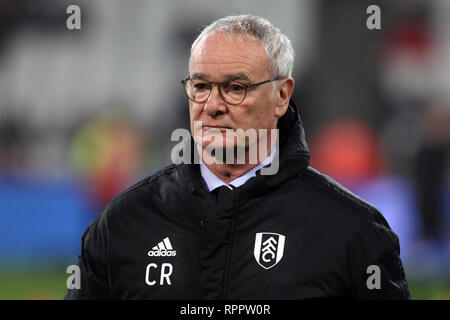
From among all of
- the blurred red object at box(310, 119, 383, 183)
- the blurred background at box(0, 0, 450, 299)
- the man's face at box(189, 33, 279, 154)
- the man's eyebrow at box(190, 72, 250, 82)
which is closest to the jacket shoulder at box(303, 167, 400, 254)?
the man's face at box(189, 33, 279, 154)

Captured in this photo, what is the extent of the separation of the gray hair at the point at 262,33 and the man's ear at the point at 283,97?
4cm

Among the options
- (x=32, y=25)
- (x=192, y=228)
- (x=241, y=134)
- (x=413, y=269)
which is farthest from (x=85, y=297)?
(x=32, y=25)

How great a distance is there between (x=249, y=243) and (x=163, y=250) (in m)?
0.23

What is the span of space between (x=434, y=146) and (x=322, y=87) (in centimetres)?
307

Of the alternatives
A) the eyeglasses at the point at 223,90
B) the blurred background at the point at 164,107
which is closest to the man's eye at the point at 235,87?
the eyeglasses at the point at 223,90

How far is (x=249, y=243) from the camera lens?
238cm

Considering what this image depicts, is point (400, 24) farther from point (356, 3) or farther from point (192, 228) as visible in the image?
point (192, 228)

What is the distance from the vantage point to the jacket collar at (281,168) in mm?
2418

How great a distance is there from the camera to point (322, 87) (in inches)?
486

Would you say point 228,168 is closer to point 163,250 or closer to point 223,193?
point 223,193

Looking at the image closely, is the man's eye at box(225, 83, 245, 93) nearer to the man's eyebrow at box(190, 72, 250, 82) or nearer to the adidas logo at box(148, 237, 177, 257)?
the man's eyebrow at box(190, 72, 250, 82)

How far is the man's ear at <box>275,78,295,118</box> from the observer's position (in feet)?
8.42

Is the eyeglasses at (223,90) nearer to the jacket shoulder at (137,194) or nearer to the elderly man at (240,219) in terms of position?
the elderly man at (240,219)

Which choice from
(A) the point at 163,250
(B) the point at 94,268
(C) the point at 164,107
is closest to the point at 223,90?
(A) the point at 163,250
